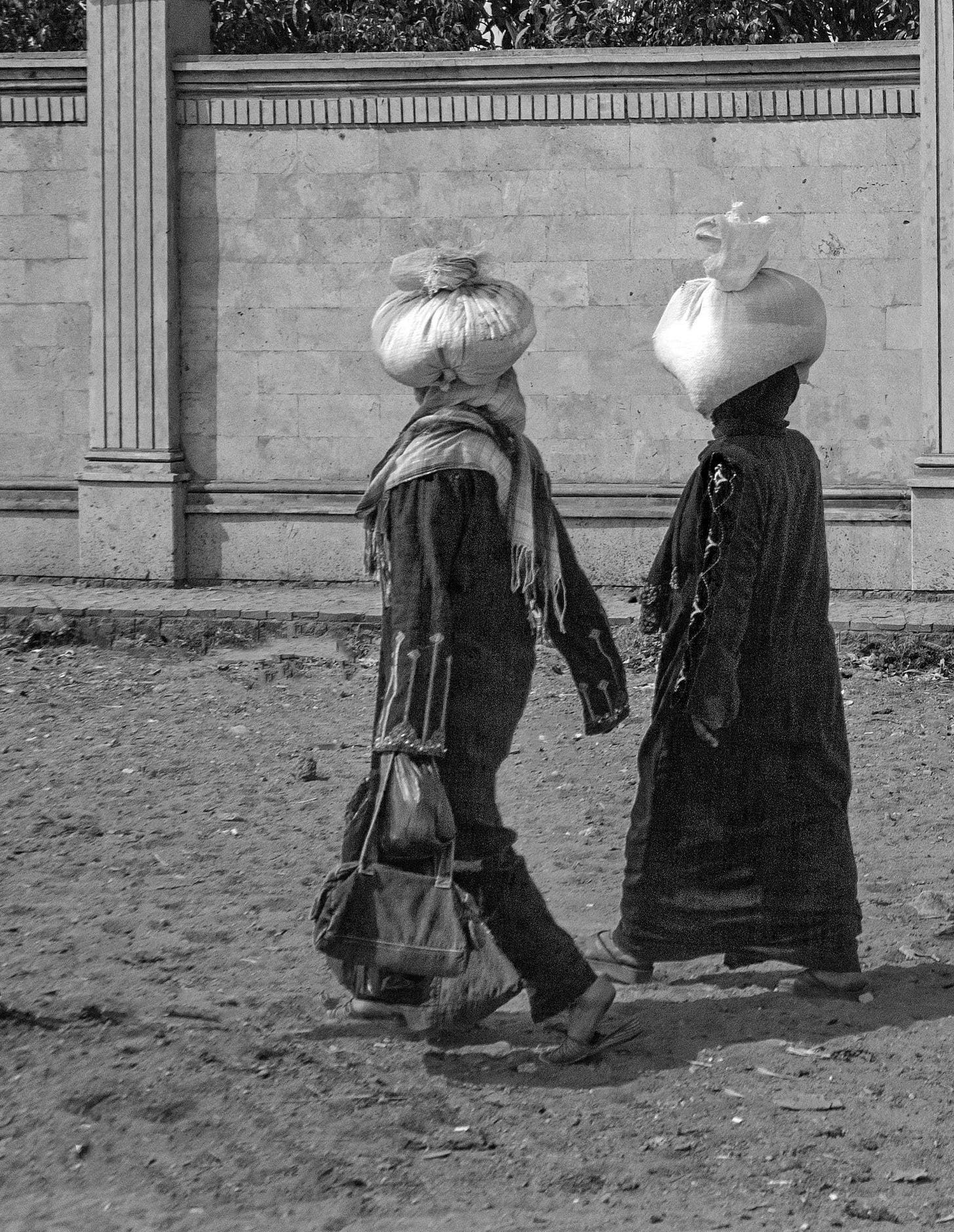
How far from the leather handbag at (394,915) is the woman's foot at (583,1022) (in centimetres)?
36

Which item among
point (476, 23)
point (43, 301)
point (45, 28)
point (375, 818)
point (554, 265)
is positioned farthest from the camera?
point (476, 23)

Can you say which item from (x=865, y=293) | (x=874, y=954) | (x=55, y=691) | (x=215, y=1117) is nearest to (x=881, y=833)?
(x=874, y=954)

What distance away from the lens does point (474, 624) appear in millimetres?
3396

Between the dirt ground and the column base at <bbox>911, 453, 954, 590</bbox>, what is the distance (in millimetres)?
3760

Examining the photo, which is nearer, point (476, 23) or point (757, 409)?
point (757, 409)

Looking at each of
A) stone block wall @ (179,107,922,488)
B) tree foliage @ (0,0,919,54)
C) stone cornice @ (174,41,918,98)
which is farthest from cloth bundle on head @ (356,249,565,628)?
tree foliage @ (0,0,919,54)

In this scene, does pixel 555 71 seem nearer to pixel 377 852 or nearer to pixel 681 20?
pixel 681 20

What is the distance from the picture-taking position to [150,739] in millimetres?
6816

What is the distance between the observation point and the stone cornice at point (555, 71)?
945 centimetres

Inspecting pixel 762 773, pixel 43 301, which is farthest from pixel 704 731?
pixel 43 301

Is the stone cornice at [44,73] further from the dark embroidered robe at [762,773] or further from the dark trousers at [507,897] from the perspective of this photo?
the dark trousers at [507,897]

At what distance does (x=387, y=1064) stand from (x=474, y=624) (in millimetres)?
973

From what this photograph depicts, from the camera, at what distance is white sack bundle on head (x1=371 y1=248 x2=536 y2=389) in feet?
11.0

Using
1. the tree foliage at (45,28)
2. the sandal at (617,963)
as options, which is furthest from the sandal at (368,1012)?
the tree foliage at (45,28)
